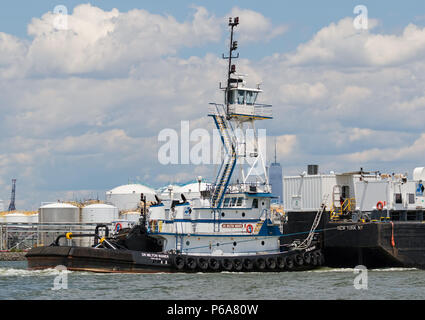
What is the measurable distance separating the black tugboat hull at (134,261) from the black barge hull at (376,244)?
3522mm

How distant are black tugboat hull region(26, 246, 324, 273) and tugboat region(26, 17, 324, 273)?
48mm

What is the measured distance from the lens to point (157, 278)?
113 feet

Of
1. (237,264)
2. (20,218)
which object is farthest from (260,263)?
(20,218)

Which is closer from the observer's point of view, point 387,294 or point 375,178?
point 387,294

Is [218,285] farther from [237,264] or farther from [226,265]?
[237,264]

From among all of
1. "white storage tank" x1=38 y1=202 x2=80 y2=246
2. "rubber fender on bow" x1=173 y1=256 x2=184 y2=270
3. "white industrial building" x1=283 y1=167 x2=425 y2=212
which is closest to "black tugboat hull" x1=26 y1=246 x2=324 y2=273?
"rubber fender on bow" x1=173 y1=256 x2=184 y2=270

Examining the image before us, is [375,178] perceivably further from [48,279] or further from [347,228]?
[48,279]

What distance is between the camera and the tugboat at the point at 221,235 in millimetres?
36625

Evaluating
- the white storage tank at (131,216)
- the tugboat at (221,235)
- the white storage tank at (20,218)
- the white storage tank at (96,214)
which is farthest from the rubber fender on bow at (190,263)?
the white storage tank at (20,218)

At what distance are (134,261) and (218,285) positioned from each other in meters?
6.10

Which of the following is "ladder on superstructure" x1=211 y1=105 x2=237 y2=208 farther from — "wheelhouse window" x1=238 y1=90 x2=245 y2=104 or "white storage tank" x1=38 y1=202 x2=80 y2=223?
"white storage tank" x1=38 y1=202 x2=80 y2=223
